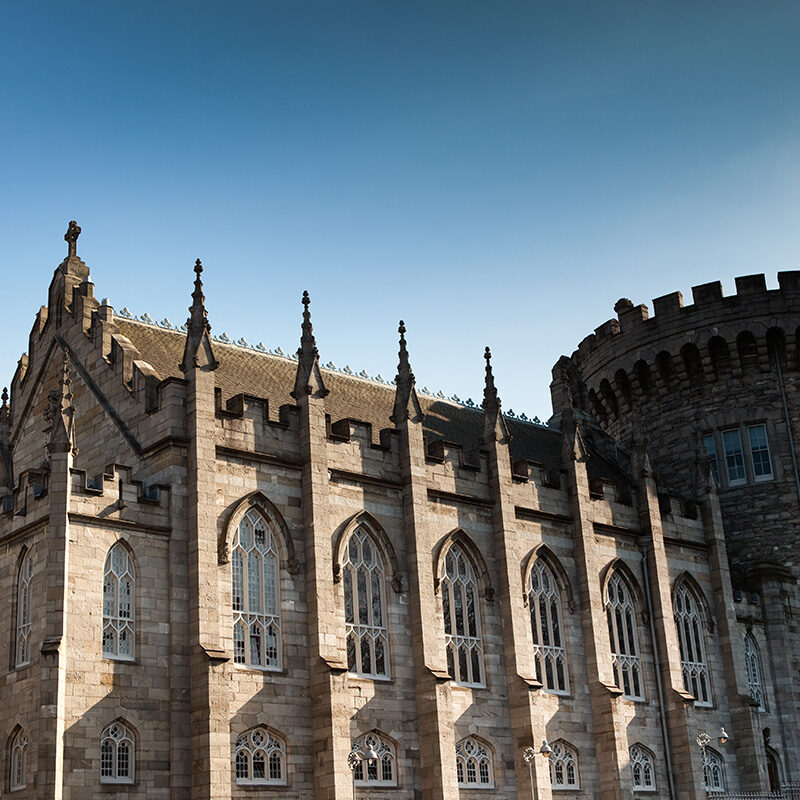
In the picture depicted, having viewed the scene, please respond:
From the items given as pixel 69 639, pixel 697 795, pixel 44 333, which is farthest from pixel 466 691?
pixel 44 333

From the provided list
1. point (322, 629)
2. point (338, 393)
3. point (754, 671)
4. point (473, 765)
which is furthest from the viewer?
point (754, 671)

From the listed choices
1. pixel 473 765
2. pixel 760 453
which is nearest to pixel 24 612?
pixel 473 765

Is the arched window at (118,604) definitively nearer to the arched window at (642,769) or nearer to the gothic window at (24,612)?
the gothic window at (24,612)

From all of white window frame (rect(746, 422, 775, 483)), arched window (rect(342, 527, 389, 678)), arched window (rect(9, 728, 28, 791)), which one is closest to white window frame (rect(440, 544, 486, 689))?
arched window (rect(342, 527, 389, 678))

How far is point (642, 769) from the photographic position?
3400 centimetres

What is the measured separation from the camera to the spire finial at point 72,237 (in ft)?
107

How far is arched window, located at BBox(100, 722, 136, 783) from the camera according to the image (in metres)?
24.3

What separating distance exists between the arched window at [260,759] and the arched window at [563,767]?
841 cm

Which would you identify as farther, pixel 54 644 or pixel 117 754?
pixel 117 754

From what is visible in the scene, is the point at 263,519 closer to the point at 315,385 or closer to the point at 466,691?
the point at 315,385

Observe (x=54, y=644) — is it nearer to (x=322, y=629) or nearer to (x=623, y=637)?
(x=322, y=629)

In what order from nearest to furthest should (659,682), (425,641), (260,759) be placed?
1. (260,759)
2. (425,641)
3. (659,682)

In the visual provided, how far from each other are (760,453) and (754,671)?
7.24 meters

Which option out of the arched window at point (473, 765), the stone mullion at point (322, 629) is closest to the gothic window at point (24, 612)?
the stone mullion at point (322, 629)
